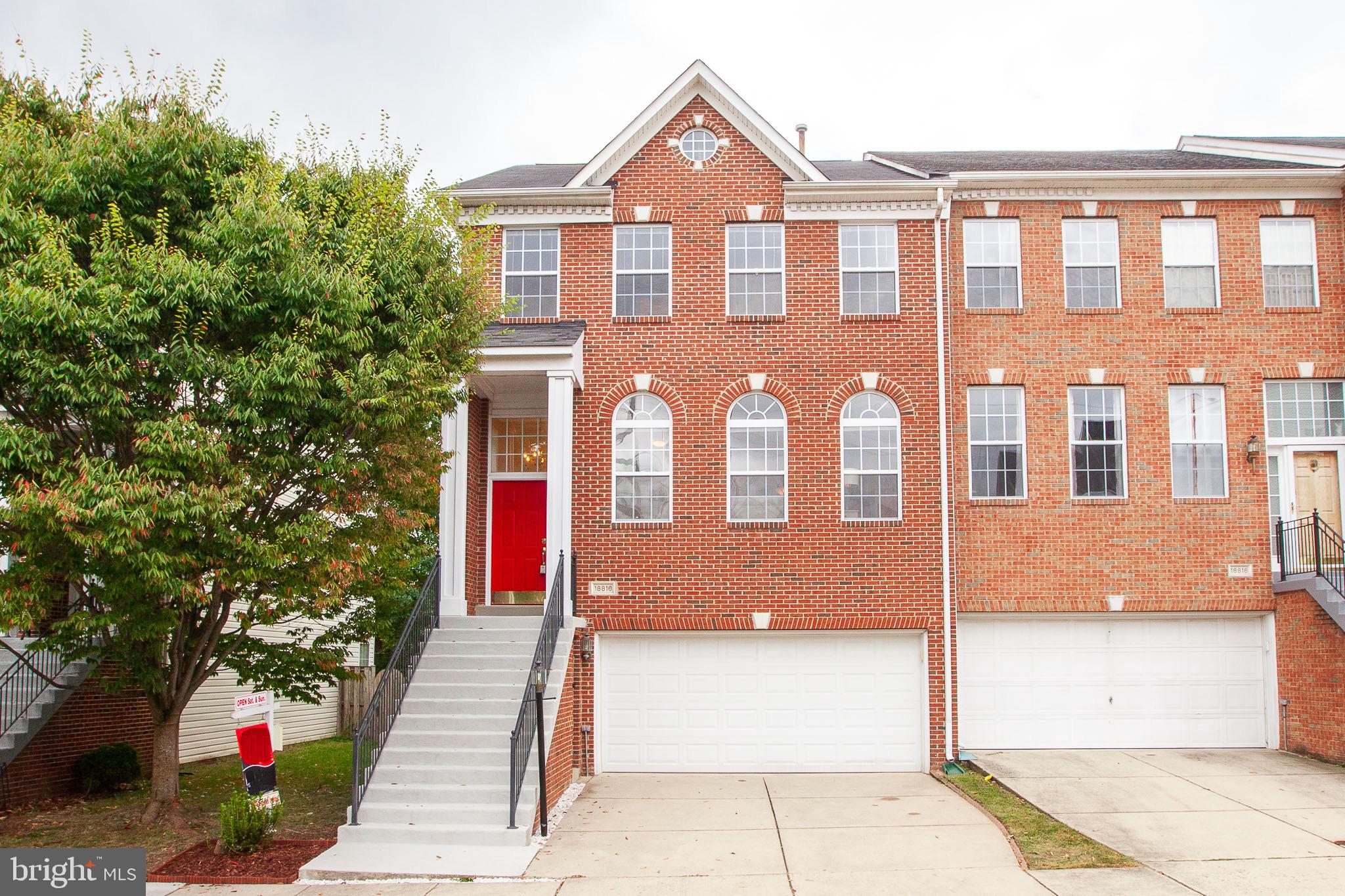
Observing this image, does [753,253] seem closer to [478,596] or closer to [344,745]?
[478,596]

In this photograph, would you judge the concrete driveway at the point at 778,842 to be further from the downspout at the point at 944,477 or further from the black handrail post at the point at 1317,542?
the black handrail post at the point at 1317,542

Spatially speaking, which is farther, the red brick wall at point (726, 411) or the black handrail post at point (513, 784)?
the red brick wall at point (726, 411)

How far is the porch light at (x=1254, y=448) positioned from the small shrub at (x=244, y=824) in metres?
13.5

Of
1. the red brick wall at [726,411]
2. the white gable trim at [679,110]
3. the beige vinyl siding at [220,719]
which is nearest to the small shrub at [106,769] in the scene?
the beige vinyl siding at [220,719]

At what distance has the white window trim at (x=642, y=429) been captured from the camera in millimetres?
14680

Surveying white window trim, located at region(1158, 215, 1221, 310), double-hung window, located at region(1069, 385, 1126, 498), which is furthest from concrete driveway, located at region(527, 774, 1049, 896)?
white window trim, located at region(1158, 215, 1221, 310)

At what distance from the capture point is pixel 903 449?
580 inches

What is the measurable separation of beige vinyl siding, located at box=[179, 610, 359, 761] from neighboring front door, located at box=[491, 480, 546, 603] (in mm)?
2475

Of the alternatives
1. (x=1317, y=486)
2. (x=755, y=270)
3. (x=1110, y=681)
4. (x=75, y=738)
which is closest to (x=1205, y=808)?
(x=1110, y=681)

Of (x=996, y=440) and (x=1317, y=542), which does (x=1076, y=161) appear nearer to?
(x=996, y=440)

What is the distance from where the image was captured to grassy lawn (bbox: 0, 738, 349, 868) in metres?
10.5

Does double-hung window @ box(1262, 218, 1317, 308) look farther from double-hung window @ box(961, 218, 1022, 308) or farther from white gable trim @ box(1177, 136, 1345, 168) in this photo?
double-hung window @ box(961, 218, 1022, 308)

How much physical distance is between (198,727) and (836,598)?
10.5 meters

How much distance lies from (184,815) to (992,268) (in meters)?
12.7
